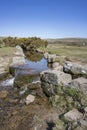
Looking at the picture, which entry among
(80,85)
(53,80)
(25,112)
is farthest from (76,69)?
(25,112)

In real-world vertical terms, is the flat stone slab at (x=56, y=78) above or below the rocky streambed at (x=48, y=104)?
above

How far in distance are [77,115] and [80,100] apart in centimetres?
180

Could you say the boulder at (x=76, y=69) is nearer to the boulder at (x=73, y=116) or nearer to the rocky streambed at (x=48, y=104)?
the rocky streambed at (x=48, y=104)

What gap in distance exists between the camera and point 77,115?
1129 cm

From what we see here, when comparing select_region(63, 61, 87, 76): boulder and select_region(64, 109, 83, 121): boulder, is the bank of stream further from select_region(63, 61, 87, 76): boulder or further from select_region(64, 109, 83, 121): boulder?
select_region(63, 61, 87, 76): boulder

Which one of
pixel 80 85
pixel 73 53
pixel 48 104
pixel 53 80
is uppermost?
pixel 80 85

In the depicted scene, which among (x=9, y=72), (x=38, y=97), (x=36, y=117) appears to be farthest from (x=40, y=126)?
(x=9, y=72)

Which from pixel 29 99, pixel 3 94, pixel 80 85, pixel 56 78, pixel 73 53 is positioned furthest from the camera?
pixel 73 53

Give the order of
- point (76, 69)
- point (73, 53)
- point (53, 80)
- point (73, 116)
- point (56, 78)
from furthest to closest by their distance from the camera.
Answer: point (73, 53) → point (76, 69) → point (53, 80) → point (56, 78) → point (73, 116)

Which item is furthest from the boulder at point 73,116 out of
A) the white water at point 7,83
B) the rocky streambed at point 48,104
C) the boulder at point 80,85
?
the white water at point 7,83

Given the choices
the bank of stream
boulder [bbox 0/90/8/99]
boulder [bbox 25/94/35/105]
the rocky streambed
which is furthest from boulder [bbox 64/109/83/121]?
boulder [bbox 0/90/8/99]

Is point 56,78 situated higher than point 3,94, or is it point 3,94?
point 56,78

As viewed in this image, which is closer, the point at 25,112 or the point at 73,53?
the point at 25,112

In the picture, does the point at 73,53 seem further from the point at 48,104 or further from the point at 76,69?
the point at 48,104
